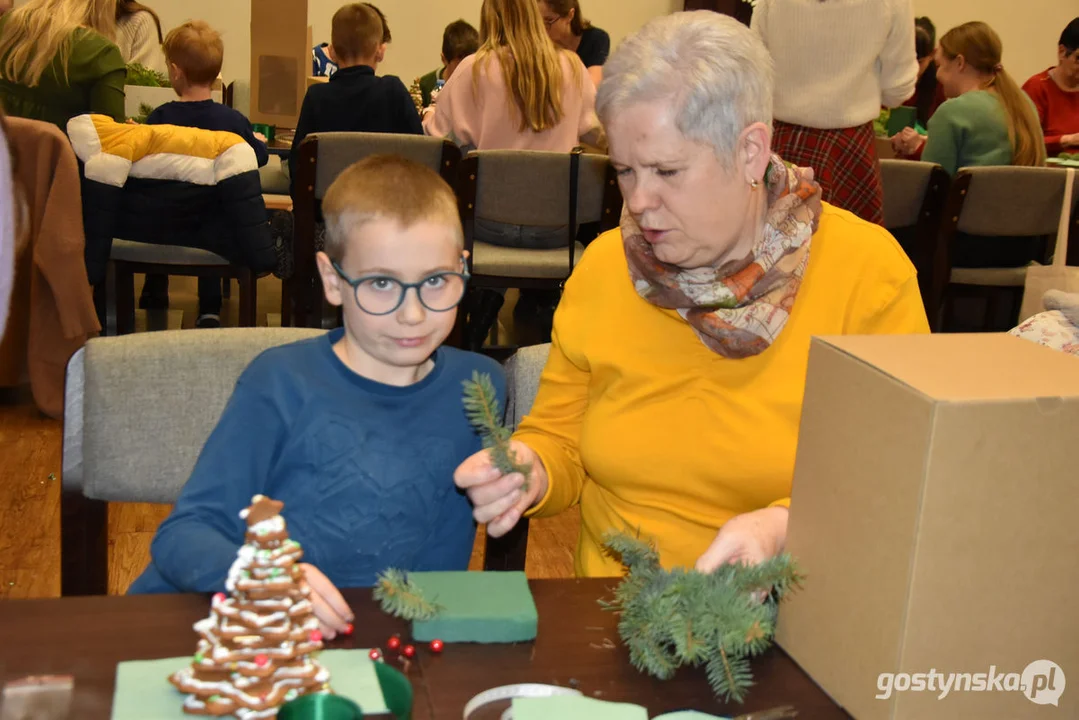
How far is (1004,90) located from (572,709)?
15.6 feet

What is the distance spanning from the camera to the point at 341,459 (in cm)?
147

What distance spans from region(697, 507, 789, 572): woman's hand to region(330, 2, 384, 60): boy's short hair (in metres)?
3.91

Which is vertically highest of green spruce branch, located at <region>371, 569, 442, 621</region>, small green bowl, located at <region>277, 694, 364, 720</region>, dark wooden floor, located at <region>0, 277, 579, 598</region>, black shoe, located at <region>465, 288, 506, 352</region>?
small green bowl, located at <region>277, 694, 364, 720</region>

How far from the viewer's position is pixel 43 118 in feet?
14.7

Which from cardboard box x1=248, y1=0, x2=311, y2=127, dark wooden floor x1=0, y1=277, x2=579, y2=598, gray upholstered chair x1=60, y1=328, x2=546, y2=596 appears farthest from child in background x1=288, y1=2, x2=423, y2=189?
gray upholstered chair x1=60, y1=328, x2=546, y2=596

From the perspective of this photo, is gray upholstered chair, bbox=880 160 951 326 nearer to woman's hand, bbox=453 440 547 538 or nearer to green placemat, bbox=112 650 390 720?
woman's hand, bbox=453 440 547 538

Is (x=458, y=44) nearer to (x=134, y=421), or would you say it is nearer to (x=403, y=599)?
(x=134, y=421)

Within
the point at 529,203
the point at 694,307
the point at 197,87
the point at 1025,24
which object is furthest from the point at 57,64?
the point at 1025,24

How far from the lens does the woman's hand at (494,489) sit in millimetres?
1296

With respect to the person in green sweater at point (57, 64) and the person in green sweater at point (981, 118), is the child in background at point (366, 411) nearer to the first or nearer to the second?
the person in green sweater at point (57, 64)

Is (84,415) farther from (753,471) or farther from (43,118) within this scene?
(43,118)

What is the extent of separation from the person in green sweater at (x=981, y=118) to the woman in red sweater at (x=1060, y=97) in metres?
1.16

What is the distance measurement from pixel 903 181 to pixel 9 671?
414 cm

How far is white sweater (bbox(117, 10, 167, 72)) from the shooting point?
248 inches
